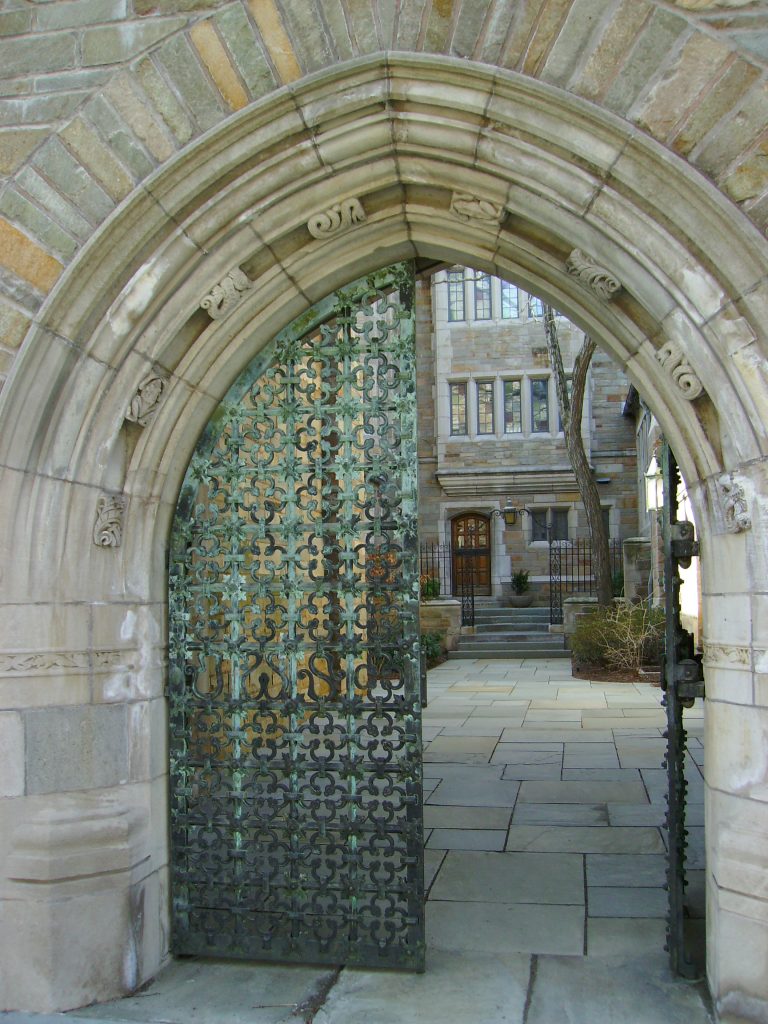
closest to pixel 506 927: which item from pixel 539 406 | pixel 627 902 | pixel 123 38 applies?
pixel 627 902

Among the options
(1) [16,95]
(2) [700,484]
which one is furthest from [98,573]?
(2) [700,484]

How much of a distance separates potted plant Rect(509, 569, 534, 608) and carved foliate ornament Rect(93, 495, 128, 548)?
17642 millimetres

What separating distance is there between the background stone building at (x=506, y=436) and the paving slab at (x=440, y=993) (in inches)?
712

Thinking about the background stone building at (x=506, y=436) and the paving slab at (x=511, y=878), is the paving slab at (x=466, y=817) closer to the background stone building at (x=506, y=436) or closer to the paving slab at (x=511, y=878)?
the paving slab at (x=511, y=878)

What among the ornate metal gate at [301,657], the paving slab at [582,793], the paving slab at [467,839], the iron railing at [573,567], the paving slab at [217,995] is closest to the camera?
the paving slab at [217,995]

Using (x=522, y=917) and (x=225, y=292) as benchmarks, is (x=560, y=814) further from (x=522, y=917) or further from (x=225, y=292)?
(x=225, y=292)

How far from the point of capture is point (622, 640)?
12383 mm

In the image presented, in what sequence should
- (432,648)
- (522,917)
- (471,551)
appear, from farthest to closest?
(471,551) → (432,648) → (522,917)

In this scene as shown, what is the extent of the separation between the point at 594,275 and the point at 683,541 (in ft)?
3.21

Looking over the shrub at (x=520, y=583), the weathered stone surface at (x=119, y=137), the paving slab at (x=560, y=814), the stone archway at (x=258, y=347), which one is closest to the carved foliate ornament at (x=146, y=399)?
the stone archway at (x=258, y=347)

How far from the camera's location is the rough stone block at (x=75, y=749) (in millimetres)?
3221

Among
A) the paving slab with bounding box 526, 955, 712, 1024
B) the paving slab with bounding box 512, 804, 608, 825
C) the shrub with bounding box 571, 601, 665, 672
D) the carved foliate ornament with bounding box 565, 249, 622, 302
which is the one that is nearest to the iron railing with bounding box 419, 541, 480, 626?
the shrub with bounding box 571, 601, 665, 672

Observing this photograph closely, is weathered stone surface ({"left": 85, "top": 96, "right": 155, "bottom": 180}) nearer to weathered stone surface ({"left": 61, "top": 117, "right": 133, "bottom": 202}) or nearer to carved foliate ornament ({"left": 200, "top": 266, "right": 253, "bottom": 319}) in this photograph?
weathered stone surface ({"left": 61, "top": 117, "right": 133, "bottom": 202})

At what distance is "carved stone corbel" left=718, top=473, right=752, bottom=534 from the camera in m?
2.83
